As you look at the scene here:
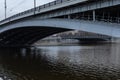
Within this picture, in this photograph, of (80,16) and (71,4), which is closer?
(71,4)

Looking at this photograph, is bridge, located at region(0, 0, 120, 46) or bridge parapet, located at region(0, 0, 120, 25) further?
bridge parapet, located at region(0, 0, 120, 25)

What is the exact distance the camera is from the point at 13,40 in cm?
7788

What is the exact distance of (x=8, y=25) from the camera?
6134cm

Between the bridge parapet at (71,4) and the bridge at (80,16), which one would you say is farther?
the bridge parapet at (71,4)

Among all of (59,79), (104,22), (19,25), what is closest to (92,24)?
(104,22)

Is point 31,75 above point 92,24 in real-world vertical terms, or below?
below

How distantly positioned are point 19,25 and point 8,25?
29.4 ft

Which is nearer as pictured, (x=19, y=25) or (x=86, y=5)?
(x=86, y=5)

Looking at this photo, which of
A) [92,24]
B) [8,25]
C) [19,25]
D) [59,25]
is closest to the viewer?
[92,24]

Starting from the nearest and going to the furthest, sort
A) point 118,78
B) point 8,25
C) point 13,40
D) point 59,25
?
point 118,78 < point 59,25 < point 8,25 < point 13,40

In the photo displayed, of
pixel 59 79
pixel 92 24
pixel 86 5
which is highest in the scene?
pixel 86 5

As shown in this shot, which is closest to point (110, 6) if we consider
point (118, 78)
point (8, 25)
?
point (118, 78)

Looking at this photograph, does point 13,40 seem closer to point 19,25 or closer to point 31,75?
point 19,25

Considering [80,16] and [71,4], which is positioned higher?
[71,4]
